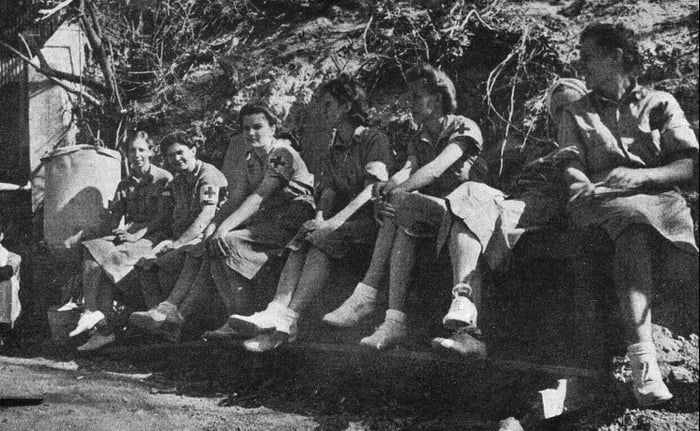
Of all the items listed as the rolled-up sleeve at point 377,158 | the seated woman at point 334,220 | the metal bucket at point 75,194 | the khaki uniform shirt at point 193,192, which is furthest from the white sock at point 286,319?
the metal bucket at point 75,194

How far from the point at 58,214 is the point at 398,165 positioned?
253 cm

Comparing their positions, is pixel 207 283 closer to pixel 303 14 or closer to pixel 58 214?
pixel 58 214

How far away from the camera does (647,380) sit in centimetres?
342

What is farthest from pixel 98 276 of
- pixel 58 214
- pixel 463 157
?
pixel 463 157

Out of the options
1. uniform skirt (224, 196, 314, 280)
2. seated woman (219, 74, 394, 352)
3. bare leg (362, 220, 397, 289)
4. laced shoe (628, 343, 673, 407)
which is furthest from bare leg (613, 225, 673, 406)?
uniform skirt (224, 196, 314, 280)

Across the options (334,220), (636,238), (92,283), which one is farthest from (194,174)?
(636,238)

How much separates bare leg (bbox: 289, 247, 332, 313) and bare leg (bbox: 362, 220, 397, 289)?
1.10 ft

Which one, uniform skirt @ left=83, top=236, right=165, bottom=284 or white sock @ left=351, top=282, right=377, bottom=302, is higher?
uniform skirt @ left=83, top=236, right=165, bottom=284

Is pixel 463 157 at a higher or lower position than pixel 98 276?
higher

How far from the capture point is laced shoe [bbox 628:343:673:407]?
3391 millimetres

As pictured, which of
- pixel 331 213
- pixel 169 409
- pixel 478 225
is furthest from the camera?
pixel 331 213

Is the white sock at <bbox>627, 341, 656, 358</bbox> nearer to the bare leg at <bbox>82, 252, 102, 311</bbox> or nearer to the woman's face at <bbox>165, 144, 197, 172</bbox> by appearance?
the woman's face at <bbox>165, 144, 197, 172</bbox>

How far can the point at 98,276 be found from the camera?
18.7 feet

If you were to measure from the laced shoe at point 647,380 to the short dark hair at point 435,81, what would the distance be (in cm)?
163
